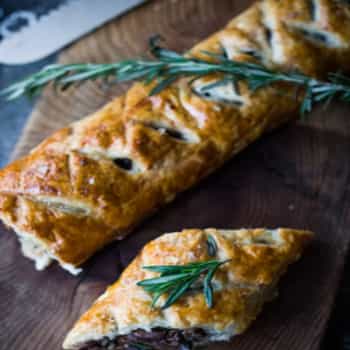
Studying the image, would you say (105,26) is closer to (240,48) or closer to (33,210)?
(240,48)

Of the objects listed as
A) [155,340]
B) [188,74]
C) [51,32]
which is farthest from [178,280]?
[51,32]

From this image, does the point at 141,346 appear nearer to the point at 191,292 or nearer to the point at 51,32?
the point at 191,292

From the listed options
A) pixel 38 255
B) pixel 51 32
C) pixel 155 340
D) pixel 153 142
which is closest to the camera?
pixel 155 340

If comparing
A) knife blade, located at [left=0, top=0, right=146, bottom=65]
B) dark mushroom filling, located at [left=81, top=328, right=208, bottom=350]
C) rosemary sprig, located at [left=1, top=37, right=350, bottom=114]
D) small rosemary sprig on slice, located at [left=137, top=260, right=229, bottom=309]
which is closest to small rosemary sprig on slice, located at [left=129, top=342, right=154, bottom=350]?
dark mushroom filling, located at [left=81, top=328, right=208, bottom=350]

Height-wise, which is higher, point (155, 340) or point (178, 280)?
point (178, 280)

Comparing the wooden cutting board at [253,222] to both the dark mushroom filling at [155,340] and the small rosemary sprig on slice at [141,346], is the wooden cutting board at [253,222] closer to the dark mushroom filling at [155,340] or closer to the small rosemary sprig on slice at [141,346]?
the dark mushroom filling at [155,340]

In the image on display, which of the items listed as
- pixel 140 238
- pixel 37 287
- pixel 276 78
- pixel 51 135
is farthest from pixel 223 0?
pixel 37 287

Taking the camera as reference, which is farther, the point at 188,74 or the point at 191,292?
the point at 188,74
